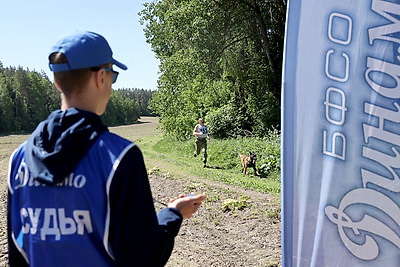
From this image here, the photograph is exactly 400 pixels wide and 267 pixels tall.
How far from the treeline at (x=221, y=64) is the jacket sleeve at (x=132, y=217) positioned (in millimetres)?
15028

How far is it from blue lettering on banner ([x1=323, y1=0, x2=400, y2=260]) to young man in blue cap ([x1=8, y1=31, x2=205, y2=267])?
143 cm

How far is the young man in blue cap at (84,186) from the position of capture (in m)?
1.42

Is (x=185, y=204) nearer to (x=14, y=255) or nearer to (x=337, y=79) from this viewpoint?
(x=14, y=255)

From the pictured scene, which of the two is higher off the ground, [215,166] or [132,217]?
[132,217]

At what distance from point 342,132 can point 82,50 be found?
1768 mm

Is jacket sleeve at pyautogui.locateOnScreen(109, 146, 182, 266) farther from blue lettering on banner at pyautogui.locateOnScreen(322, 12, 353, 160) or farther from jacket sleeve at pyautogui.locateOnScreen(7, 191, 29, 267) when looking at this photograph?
blue lettering on banner at pyautogui.locateOnScreen(322, 12, 353, 160)

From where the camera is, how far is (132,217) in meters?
1.41

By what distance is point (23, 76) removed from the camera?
216 ft

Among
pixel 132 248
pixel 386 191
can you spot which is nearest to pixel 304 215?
pixel 386 191

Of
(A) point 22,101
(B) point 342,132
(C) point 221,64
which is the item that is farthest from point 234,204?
(A) point 22,101

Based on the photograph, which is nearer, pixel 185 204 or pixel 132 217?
pixel 132 217

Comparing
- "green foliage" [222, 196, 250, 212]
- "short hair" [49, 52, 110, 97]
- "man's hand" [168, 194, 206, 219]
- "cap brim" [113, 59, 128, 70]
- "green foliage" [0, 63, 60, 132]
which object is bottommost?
"green foliage" [0, 63, 60, 132]

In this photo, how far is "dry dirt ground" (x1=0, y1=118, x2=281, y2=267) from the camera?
576cm

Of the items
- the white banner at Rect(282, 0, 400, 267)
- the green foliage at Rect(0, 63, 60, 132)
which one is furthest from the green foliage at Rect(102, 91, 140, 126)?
the white banner at Rect(282, 0, 400, 267)
